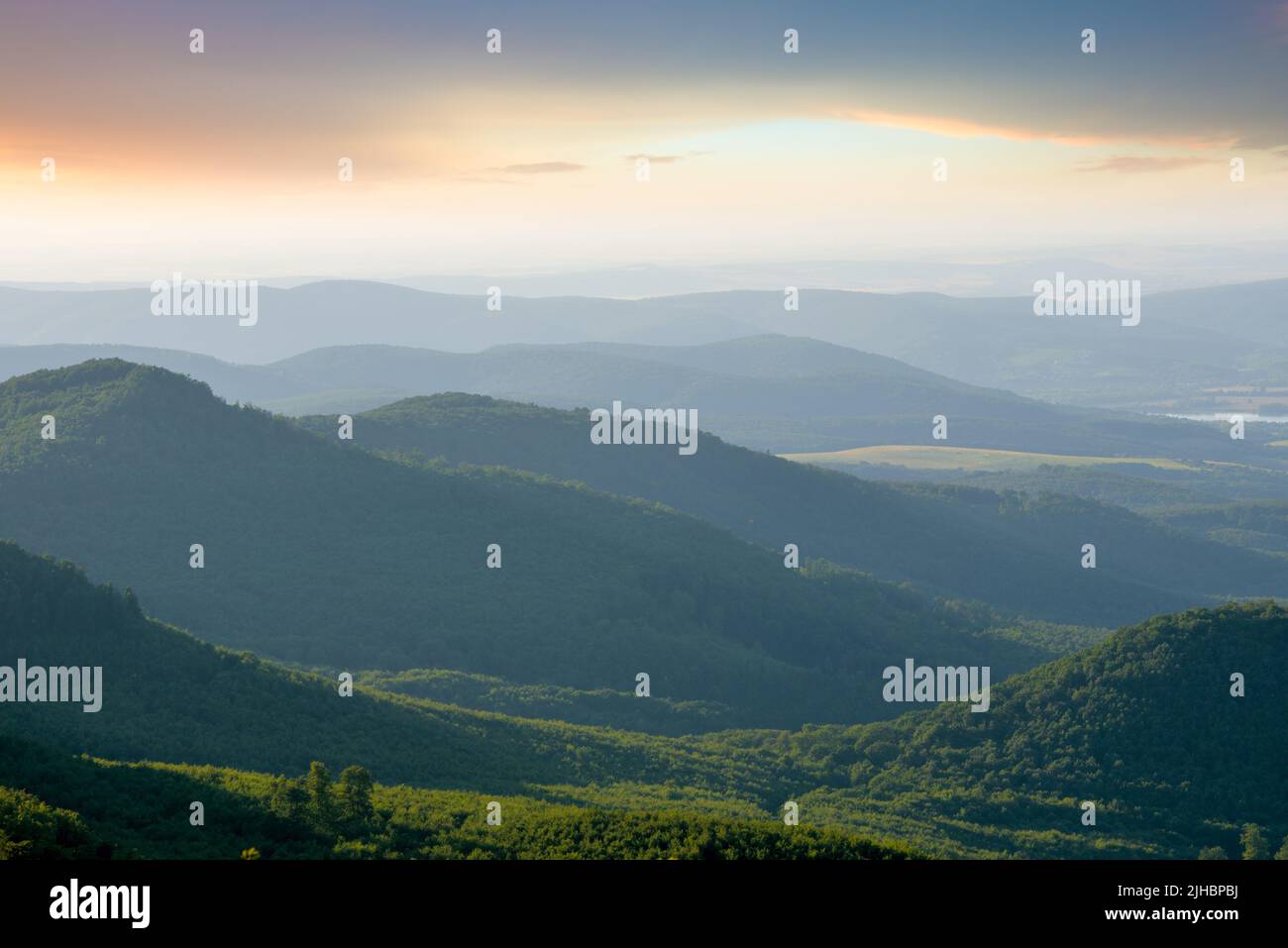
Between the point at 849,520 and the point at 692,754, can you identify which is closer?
the point at 692,754

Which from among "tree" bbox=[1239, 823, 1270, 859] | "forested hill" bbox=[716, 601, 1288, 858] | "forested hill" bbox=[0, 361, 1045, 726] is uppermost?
"forested hill" bbox=[0, 361, 1045, 726]

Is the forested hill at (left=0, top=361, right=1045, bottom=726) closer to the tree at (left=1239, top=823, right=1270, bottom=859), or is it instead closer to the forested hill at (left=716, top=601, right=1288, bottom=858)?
the forested hill at (left=716, top=601, right=1288, bottom=858)

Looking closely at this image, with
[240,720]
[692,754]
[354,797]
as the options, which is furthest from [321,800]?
[692,754]

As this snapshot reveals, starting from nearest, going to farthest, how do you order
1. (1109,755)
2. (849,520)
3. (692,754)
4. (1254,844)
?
1. (1254,844)
2. (1109,755)
3. (692,754)
4. (849,520)

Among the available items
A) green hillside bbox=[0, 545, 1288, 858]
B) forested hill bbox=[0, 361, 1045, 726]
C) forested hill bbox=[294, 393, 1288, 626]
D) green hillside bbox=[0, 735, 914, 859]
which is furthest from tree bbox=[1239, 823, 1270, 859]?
forested hill bbox=[294, 393, 1288, 626]

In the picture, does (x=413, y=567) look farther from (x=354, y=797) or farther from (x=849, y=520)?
(x=849, y=520)
